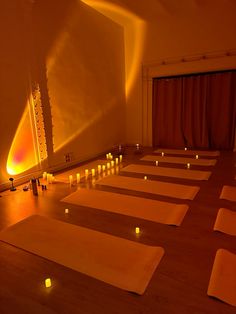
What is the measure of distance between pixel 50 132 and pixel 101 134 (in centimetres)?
125

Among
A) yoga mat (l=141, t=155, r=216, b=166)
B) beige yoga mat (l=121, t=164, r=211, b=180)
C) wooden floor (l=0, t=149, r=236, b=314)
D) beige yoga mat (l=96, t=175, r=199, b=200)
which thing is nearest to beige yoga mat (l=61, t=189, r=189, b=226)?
wooden floor (l=0, t=149, r=236, b=314)

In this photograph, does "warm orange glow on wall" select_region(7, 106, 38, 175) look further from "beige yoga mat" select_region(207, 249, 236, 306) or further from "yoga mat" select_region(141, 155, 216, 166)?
"beige yoga mat" select_region(207, 249, 236, 306)

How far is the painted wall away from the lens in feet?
8.46

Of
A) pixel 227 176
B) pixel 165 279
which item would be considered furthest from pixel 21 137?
pixel 227 176

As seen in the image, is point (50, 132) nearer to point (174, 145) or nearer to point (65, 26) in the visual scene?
point (65, 26)

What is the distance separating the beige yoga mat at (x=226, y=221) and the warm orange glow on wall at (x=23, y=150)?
2.21 meters

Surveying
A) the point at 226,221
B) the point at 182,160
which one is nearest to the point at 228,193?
the point at 226,221

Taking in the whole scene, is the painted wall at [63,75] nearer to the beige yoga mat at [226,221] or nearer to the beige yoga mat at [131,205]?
the beige yoga mat at [131,205]

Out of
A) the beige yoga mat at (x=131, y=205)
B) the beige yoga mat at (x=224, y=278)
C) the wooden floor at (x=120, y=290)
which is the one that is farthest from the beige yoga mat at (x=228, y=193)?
the beige yoga mat at (x=224, y=278)

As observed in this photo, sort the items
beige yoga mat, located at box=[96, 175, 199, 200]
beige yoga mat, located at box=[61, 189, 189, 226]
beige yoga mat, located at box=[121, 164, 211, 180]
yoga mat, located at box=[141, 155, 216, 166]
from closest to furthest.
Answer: beige yoga mat, located at box=[61, 189, 189, 226]
beige yoga mat, located at box=[96, 175, 199, 200]
beige yoga mat, located at box=[121, 164, 211, 180]
yoga mat, located at box=[141, 155, 216, 166]

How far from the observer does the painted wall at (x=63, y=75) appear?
2578mm

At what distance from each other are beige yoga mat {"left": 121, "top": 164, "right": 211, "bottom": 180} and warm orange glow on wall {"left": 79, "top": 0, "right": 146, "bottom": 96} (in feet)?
7.46

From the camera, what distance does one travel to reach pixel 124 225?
177 cm

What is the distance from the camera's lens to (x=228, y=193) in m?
2.26
